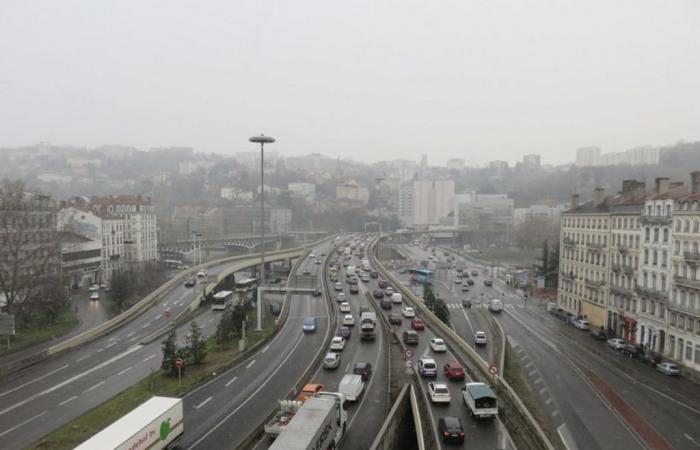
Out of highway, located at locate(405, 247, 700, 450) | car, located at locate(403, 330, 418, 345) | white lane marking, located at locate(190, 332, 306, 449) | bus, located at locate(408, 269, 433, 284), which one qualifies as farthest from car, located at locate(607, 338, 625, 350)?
bus, located at locate(408, 269, 433, 284)

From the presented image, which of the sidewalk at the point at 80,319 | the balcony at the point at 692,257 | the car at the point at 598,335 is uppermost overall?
the balcony at the point at 692,257

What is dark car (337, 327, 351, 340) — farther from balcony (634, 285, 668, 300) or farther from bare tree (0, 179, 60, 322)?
bare tree (0, 179, 60, 322)

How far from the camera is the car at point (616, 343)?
44341 millimetres

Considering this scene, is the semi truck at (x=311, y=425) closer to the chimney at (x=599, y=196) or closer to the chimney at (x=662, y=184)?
the chimney at (x=662, y=184)

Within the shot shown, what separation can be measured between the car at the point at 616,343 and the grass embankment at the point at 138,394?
29.5m

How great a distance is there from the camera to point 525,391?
3222 centimetres

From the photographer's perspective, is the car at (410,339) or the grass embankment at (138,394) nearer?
the grass embankment at (138,394)

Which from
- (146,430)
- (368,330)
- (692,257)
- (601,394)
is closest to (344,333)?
(368,330)

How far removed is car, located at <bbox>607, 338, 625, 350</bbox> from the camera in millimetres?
44341

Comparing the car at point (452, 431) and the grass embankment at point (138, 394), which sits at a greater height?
the car at point (452, 431)


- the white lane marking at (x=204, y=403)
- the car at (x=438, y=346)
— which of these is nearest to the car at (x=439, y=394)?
the car at (x=438, y=346)

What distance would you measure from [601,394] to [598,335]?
1852 centimetres

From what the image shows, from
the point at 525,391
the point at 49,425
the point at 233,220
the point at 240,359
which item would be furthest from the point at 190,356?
the point at 233,220

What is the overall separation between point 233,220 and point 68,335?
119517 mm
